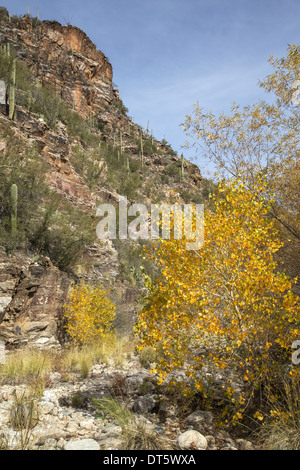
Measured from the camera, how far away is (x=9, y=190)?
12227 mm

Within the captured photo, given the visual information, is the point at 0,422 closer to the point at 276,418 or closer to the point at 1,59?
the point at 276,418

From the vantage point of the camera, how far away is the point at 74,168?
74.3ft

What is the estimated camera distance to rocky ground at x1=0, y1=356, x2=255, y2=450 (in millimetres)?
3561

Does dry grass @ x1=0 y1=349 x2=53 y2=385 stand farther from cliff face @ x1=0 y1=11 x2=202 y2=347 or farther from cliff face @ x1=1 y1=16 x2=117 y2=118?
cliff face @ x1=1 y1=16 x2=117 y2=118

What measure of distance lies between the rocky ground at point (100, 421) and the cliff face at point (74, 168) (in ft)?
13.9

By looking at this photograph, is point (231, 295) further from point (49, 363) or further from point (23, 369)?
point (49, 363)

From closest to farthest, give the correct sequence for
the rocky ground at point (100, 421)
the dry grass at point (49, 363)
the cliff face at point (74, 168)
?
the rocky ground at point (100, 421) → the dry grass at point (49, 363) → the cliff face at point (74, 168)

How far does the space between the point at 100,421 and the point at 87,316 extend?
21.5ft

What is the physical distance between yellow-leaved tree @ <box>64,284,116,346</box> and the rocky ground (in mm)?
3982

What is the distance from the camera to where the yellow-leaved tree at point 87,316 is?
34.6 ft

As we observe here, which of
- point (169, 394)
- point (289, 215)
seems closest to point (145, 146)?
point (289, 215)

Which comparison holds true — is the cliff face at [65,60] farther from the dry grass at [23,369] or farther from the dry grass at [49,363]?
the dry grass at [23,369]

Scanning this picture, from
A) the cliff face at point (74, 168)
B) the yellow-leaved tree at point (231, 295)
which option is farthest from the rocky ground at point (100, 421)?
the cliff face at point (74, 168)

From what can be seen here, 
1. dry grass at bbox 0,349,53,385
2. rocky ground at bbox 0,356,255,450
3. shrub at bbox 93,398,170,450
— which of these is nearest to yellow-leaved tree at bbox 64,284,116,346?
Answer: dry grass at bbox 0,349,53,385
